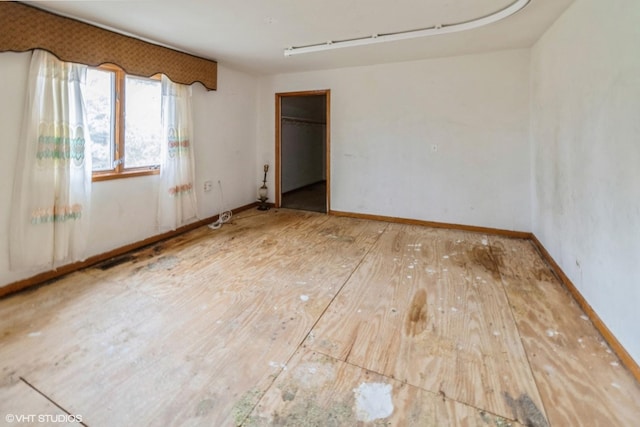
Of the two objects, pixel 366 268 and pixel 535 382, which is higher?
pixel 366 268

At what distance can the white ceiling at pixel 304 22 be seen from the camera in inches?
99.3

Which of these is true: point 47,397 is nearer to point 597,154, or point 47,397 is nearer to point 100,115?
point 100,115

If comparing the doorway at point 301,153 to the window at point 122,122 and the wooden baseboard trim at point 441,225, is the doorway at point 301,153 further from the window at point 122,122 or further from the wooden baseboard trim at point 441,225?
the window at point 122,122

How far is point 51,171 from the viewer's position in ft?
8.61

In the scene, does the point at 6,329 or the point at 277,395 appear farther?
the point at 6,329

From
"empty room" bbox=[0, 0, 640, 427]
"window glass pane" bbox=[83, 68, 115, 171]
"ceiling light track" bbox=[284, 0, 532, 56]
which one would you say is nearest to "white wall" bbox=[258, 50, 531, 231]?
"empty room" bbox=[0, 0, 640, 427]

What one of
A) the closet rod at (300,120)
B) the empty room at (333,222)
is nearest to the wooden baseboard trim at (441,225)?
the empty room at (333,222)

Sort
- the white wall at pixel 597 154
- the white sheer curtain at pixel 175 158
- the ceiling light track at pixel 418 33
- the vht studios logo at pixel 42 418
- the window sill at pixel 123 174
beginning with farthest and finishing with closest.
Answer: the white sheer curtain at pixel 175 158 < the window sill at pixel 123 174 < the ceiling light track at pixel 418 33 < the white wall at pixel 597 154 < the vht studios logo at pixel 42 418

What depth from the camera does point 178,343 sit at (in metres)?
1.92

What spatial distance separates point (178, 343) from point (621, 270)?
2.66 m

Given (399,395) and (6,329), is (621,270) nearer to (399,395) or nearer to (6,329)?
(399,395)

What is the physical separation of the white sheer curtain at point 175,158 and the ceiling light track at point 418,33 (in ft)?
4.67

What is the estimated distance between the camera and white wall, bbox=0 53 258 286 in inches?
96.4

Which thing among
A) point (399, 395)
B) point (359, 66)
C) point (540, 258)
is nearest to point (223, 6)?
point (359, 66)
